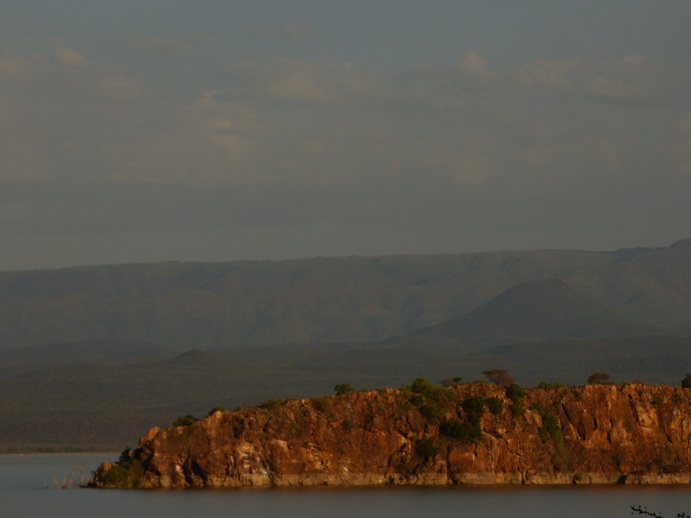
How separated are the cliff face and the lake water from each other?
77.9 inches

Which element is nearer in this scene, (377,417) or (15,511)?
(15,511)

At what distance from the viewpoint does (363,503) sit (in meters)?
79.5

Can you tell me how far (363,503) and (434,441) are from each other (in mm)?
9389

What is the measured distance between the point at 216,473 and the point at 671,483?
26.8m

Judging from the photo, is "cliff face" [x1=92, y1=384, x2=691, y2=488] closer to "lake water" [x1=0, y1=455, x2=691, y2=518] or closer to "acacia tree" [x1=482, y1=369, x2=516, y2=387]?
"lake water" [x1=0, y1=455, x2=691, y2=518]

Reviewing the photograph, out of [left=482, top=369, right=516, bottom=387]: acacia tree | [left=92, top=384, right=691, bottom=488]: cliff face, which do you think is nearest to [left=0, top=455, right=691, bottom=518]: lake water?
[left=92, top=384, right=691, bottom=488]: cliff face

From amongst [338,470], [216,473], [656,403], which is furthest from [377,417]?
[656,403]

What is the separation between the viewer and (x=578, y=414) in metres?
89.9

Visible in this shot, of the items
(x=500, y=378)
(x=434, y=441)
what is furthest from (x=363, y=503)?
(x=500, y=378)

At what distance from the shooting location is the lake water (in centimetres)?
7562

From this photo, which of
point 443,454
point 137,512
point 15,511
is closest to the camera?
point 137,512

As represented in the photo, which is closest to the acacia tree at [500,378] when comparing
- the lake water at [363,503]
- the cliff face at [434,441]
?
the cliff face at [434,441]

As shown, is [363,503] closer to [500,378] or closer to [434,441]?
[434,441]

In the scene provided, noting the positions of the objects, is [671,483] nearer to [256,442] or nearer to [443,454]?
[443,454]
